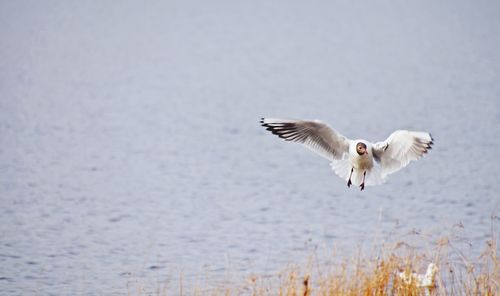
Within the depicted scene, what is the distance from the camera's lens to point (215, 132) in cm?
1836

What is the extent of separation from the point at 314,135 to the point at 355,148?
1.71ft

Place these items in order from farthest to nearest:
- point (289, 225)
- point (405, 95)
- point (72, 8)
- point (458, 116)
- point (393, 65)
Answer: point (72, 8) → point (393, 65) → point (405, 95) → point (458, 116) → point (289, 225)

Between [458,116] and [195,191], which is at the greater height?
[458,116]

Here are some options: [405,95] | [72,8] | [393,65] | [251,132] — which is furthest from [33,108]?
[72,8]

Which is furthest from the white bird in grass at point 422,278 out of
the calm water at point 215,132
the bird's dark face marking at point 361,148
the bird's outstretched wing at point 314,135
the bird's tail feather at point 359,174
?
the bird's outstretched wing at point 314,135

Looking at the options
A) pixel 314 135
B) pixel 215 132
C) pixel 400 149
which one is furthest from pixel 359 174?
pixel 215 132

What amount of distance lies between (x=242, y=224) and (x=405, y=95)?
36.1 ft

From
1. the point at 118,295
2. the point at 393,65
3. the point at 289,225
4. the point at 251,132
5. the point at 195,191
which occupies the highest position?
the point at 393,65

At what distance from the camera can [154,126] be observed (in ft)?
64.9

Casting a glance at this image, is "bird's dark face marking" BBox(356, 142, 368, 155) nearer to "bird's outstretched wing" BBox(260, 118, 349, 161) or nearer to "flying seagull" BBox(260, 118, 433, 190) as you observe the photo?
"flying seagull" BBox(260, 118, 433, 190)

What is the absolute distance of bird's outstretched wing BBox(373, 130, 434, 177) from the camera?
773 cm

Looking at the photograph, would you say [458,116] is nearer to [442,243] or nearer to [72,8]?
[442,243]

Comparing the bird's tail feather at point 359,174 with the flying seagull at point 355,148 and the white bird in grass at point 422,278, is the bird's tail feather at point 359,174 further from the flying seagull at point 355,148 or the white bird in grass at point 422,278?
the white bird in grass at point 422,278

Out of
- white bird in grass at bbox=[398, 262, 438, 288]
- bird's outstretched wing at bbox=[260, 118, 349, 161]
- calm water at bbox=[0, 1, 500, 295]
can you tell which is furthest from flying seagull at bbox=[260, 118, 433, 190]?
white bird in grass at bbox=[398, 262, 438, 288]
